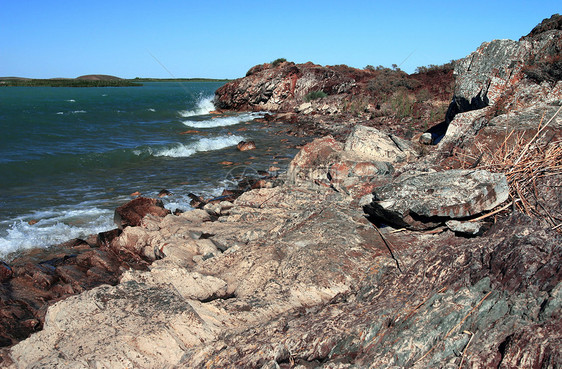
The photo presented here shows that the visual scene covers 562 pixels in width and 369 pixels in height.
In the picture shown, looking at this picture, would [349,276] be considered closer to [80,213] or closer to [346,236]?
[346,236]

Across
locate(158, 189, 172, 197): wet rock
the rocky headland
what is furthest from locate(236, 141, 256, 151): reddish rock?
the rocky headland

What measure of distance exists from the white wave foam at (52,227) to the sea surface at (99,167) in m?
0.02

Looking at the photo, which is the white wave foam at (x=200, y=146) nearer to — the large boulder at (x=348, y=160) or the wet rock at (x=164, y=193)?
the wet rock at (x=164, y=193)

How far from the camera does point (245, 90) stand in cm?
3809

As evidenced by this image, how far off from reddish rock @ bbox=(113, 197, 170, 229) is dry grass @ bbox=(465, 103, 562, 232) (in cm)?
691

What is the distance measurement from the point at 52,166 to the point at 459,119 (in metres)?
15.6

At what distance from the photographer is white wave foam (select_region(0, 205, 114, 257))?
8.66 metres

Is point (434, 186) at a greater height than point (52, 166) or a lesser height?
greater

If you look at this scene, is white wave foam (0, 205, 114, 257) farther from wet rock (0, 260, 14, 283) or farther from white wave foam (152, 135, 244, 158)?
white wave foam (152, 135, 244, 158)

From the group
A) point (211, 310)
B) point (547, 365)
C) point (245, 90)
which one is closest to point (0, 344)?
point (211, 310)

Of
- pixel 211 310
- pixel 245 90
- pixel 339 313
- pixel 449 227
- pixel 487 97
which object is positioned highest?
pixel 245 90

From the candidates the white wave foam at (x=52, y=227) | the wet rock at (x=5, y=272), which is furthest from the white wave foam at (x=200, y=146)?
the wet rock at (x=5, y=272)

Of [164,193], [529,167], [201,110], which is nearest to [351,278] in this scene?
[529,167]

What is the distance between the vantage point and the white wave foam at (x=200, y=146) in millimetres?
19406
